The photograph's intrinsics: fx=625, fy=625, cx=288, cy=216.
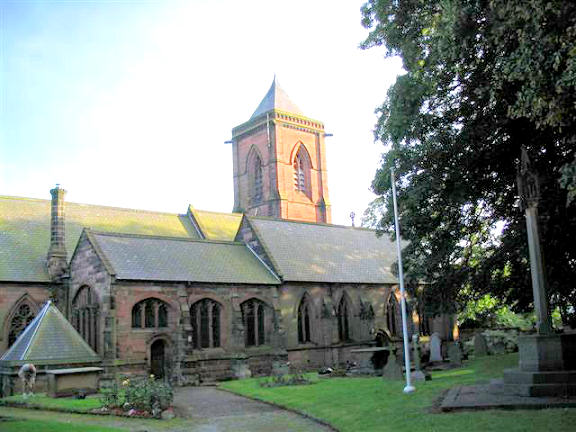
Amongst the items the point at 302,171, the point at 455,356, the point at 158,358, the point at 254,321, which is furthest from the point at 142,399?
the point at 302,171

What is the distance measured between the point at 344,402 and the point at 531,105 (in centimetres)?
1113

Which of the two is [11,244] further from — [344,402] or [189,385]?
[344,402]

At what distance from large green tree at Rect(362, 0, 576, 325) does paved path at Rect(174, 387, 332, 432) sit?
870 centimetres

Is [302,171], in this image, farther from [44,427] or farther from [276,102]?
[44,427]

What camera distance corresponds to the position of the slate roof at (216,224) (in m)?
47.3

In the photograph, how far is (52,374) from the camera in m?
24.2

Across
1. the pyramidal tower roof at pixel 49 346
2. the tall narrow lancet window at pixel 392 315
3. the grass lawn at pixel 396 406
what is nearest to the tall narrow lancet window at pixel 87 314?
the pyramidal tower roof at pixel 49 346

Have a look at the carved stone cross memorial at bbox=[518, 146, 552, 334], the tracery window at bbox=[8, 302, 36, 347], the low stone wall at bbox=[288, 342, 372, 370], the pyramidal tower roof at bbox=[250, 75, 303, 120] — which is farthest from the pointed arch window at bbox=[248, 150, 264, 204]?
the carved stone cross memorial at bbox=[518, 146, 552, 334]

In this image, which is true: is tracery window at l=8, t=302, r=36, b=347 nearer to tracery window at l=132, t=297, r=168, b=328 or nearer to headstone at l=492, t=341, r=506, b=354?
tracery window at l=132, t=297, r=168, b=328

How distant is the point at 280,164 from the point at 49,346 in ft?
128

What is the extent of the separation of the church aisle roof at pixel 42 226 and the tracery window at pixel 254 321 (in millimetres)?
10739

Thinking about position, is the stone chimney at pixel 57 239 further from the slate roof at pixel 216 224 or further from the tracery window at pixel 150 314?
the slate roof at pixel 216 224

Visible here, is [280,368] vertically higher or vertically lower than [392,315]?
lower

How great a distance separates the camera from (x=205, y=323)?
3438 cm
